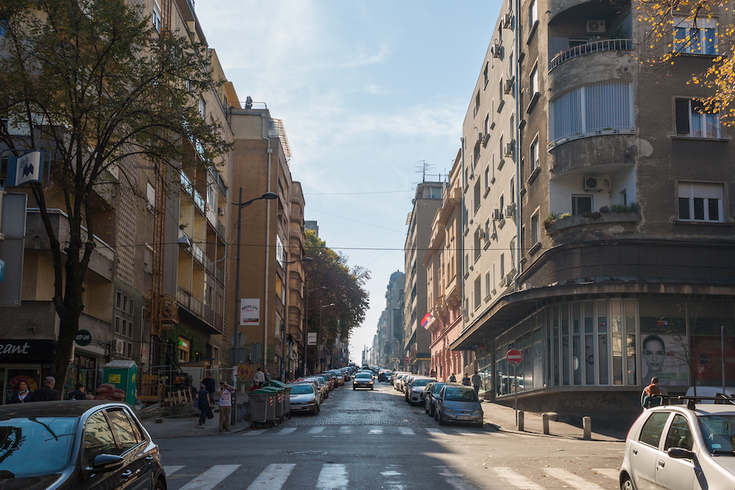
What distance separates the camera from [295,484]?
36.8 ft

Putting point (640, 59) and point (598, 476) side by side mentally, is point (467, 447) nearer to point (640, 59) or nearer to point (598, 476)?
point (598, 476)

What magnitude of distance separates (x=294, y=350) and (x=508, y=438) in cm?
5608

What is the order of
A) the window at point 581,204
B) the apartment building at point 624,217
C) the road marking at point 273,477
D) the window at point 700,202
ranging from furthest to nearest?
1. the window at point 581,204
2. the window at point 700,202
3. the apartment building at point 624,217
4. the road marking at point 273,477

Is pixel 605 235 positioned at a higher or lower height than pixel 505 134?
lower

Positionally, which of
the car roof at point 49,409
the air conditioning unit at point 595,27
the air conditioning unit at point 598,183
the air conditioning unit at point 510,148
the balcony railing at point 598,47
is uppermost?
the air conditioning unit at point 595,27

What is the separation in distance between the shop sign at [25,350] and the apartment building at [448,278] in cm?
3627

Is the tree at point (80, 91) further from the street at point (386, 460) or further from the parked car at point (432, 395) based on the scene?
the parked car at point (432, 395)

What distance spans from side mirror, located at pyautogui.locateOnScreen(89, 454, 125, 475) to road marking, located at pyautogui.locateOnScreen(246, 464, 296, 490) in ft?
15.9

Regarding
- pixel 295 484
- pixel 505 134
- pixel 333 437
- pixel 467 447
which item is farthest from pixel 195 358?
pixel 295 484

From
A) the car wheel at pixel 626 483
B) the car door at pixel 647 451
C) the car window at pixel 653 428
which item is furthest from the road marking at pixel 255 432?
the car window at pixel 653 428

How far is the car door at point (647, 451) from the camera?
324 inches

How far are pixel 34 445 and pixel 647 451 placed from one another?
6352 mm

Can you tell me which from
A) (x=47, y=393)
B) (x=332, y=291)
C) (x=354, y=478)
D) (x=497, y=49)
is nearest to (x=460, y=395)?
(x=47, y=393)

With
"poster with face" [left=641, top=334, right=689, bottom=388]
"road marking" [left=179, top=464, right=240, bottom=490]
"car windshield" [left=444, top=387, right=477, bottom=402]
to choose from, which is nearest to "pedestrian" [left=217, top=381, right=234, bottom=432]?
"car windshield" [left=444, top=387, right=477, bottom=402]
